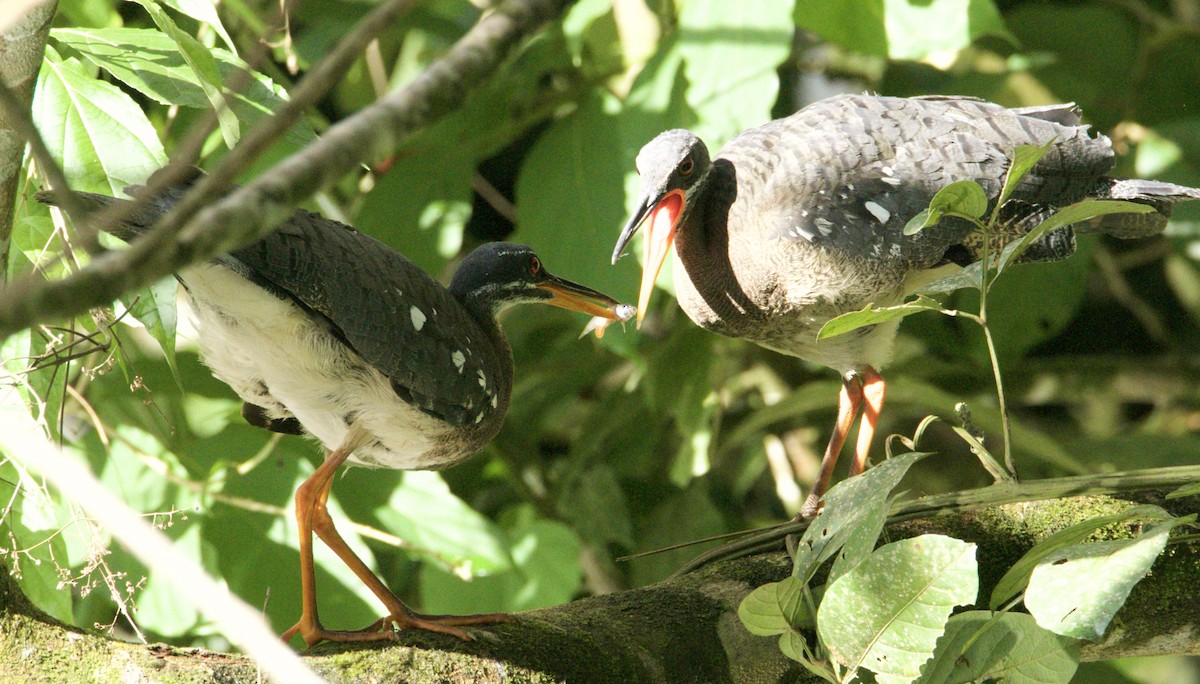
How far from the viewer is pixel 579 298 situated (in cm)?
362

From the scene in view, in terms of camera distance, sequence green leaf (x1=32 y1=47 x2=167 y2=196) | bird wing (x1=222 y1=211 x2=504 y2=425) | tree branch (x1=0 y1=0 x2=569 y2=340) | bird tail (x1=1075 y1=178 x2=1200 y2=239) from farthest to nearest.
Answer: bird tail (x1=1075 y1=178 x2=1200 y2=239) < bird wing (x1=222 y1=211 x2=504 y2=425) < green leaf (x1=32 y1=47 x2=167 y2=196) < tree branch (x1=0 y1=0 x2=569 y2=340)

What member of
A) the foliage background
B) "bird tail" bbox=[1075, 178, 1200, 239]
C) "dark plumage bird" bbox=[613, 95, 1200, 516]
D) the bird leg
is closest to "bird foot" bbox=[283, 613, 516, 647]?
the bird leg

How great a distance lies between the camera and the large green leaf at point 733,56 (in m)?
3.60

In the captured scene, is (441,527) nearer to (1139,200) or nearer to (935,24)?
(935,24)

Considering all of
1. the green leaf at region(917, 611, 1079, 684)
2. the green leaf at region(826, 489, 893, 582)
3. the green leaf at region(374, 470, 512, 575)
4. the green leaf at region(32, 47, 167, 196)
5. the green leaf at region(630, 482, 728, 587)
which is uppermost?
the green leaf at region(32, 47, 167, 196)

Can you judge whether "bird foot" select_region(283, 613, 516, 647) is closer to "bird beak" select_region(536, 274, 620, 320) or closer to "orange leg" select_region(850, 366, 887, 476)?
"bird beak" select_region(536, 274, 620, 320)

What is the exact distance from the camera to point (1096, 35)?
5.57 m

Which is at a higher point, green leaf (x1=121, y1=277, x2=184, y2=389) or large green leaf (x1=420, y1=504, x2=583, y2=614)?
green leaf (x1=121, y1=277, x2=184, y2=389)

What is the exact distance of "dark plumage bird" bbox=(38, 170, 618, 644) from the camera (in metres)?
2.75

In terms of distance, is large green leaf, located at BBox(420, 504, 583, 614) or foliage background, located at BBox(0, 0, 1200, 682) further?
large green leaf, located at BBox(420, 504, 583, 614)

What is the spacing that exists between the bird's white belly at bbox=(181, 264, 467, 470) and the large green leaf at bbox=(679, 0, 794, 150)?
1427 mm

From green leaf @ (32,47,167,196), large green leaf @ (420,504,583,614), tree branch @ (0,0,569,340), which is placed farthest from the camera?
large green leaf @ (420,504,583,614)

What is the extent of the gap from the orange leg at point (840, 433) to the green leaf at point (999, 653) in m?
1.09

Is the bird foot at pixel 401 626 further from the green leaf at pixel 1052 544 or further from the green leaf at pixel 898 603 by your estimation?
the green leaf at pixel 1052 544
